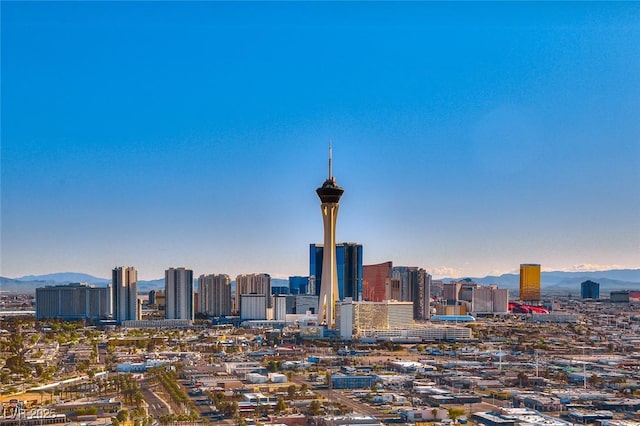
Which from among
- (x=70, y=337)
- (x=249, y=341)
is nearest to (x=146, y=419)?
(x=249, y=341)

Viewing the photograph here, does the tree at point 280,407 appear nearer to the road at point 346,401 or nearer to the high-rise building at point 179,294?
the road at point 346,401

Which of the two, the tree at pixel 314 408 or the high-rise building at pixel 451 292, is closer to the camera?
the tree at pixel 314 408

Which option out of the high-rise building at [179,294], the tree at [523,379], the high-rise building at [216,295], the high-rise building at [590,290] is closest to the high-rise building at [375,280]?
the high-rise building at [216,295]

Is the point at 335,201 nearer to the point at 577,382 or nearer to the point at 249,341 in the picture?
the point at 249,341

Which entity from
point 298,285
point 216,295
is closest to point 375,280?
point 216,295

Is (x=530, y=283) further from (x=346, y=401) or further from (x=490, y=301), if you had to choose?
(x=346, y=401)

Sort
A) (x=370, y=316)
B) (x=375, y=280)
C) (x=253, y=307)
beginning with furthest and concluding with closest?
(x=375, y=280), (x=253, y=307), (x=370, y=316)
